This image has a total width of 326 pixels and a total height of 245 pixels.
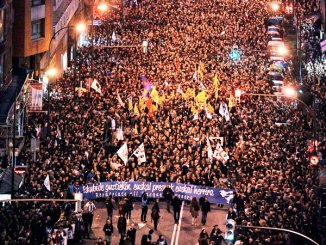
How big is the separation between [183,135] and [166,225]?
9.57m

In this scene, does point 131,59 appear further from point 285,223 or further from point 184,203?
point 285,223

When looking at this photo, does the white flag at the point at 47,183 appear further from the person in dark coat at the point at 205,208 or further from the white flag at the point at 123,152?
the person in dark coat at the point at 205,208

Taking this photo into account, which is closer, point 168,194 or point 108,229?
point 108,229

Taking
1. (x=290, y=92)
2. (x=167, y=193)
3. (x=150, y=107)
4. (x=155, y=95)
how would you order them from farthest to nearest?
(x=155, y=95) < (x=150, y=107) < (x=290, y=92) < (x=167, y=193)

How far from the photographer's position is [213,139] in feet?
149

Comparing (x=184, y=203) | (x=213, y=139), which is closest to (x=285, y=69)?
(x=213, y=139)

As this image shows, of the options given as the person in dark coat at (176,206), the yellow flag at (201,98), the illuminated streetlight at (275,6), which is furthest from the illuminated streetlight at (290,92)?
the illuminated streetlight at (275,6)

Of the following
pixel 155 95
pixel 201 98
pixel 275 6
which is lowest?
pixel 201 98

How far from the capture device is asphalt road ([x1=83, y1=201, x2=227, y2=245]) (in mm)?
36188

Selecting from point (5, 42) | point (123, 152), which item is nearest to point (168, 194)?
point (123, 152)

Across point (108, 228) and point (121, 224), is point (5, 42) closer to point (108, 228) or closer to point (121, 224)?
point (121, 224)

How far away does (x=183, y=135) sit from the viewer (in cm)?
4653

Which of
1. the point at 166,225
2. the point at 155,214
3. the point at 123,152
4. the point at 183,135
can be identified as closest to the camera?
the point at 155,214

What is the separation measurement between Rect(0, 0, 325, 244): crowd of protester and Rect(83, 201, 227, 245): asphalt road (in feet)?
3.01
